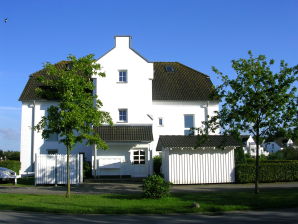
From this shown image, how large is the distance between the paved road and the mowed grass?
0.68 metres

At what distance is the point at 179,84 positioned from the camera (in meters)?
35.5

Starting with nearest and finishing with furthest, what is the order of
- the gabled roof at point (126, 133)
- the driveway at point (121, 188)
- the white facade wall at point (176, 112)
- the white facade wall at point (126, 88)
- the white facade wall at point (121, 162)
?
the driveway at point (121, 188) → the gabled roof at point (126, 133) → the white facade wall at point (121, 162) → the white facade wall at point (126, 88) → the white facade wall at point (176, 112)

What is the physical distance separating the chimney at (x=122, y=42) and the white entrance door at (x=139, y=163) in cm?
862

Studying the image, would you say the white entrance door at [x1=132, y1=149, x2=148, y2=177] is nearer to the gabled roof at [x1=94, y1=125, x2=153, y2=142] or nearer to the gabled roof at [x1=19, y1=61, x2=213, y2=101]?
the gabled roof at [x1=94, y1=125, x2=153, y2=142]

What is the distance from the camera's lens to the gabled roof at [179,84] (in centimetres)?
3388

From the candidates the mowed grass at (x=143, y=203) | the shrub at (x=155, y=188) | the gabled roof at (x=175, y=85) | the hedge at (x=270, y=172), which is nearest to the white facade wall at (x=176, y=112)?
the gabled roof at (x=175, y=85)

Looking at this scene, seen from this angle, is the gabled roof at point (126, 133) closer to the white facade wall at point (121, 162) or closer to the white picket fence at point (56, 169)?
the white facade wall at point (121, 162)

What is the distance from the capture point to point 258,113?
711 inches

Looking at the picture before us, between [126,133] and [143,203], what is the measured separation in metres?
12.9

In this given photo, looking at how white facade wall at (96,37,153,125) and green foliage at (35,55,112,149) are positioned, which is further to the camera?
white facade wall at (96,37,153,125)

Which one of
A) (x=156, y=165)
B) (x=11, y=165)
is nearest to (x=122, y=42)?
(x=156, y=165)

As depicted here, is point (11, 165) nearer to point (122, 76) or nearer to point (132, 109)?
point (132, 109)

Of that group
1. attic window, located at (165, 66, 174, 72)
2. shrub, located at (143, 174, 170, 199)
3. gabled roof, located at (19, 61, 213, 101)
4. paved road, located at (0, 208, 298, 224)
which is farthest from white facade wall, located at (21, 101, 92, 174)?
paved road, located at (0, 208, 298, 224)

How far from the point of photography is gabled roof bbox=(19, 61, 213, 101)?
33.7 meters
